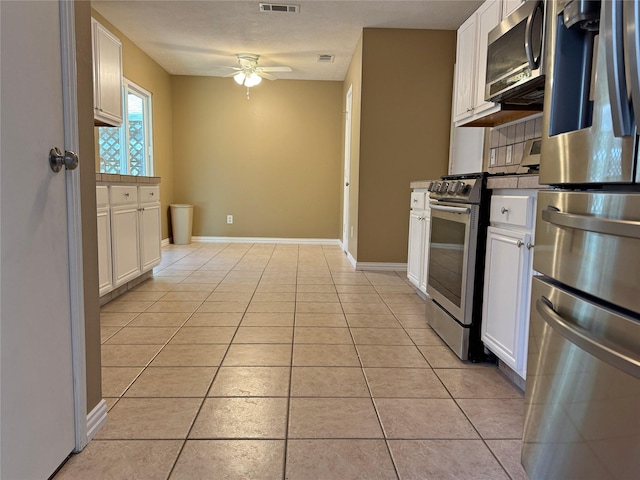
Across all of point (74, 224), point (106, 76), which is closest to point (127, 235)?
point (106, 76)

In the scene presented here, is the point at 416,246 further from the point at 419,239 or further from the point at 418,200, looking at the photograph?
the point at 418,200

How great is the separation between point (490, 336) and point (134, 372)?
1.66 metres

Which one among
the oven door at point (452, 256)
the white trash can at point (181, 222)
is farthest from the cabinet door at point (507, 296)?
the white trash can at point (181, 222)

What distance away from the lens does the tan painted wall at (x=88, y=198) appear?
1.36 metres

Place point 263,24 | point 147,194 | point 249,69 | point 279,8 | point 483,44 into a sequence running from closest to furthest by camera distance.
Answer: point 483,44 < point 147,194 < point 279,8 < point 263,24 < point 249,69

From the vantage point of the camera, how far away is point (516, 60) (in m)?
2.17

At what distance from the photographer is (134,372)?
196cm

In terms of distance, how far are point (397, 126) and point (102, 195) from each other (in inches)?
113

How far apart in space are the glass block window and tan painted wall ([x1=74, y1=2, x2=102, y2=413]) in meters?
3.33

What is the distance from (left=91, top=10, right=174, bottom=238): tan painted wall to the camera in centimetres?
494

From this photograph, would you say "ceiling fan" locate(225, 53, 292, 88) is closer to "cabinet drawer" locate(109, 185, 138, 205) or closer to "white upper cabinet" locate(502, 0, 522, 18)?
"cabinet drawer" locate(109, 185, 138, 205)

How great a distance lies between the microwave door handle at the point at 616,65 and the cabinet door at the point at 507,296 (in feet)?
2.96

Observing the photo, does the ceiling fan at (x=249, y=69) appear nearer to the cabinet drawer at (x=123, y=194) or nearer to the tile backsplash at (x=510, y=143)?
the cabinet drawer at (x=123, y=194)

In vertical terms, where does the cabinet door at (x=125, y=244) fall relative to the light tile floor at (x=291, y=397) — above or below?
above
